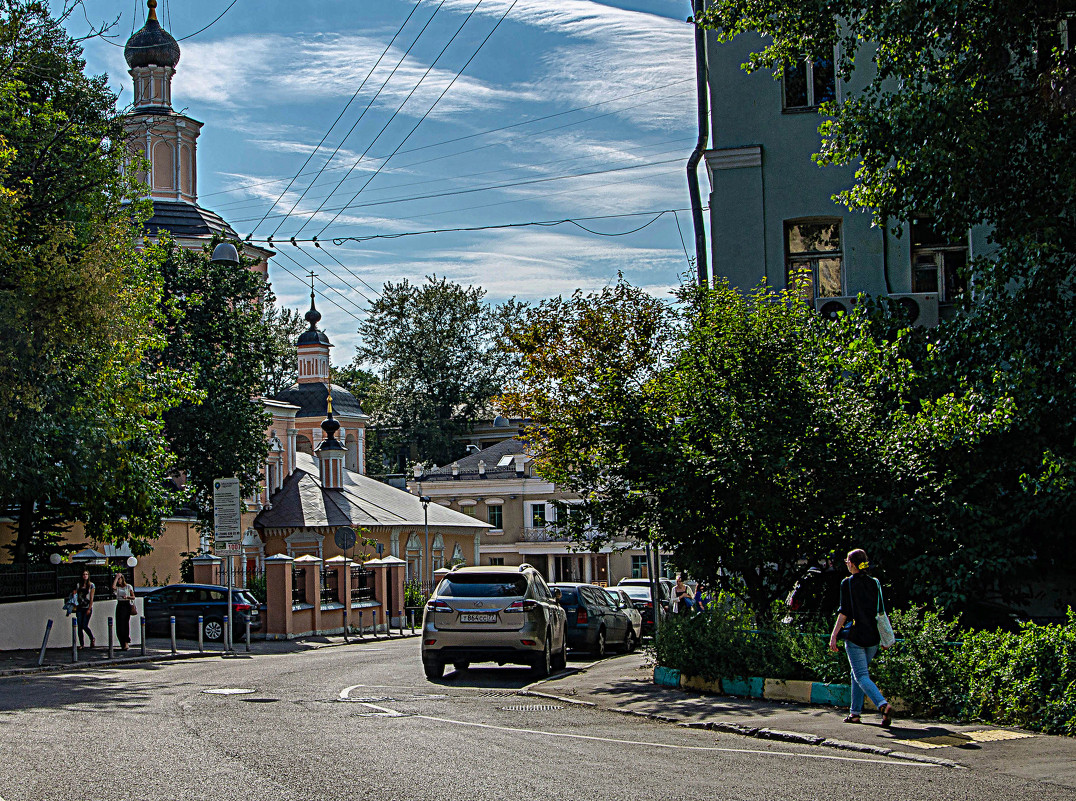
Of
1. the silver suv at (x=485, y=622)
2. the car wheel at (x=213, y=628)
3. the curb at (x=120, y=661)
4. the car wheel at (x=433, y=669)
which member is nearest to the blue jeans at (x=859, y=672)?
the silver suv at (x=485, y=622)

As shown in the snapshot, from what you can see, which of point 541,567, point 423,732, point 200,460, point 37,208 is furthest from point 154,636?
point 541,567

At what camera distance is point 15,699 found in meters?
14.4

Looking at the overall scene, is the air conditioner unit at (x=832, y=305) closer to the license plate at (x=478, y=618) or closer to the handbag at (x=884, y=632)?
the license plate at (x=478, y=618)

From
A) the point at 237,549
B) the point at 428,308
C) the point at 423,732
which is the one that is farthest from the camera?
the point at 428,308

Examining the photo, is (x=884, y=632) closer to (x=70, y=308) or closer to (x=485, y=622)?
(x=485, y=622)

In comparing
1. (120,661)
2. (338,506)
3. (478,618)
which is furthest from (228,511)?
(338,506)

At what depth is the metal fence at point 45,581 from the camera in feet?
81.5

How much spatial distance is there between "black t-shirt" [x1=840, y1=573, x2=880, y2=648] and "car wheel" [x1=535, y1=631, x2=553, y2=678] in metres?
6.98

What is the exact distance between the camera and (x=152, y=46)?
49.5 meters

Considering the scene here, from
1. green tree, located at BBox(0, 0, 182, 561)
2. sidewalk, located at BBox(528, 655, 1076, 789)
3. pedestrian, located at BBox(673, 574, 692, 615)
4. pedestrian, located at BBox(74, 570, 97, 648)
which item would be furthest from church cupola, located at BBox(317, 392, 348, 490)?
sidewalk, located at BBox(528, 655, 1076, 789)

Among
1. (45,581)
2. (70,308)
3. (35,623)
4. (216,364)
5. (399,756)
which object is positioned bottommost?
(35,623)

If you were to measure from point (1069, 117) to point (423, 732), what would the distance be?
35.6 feet

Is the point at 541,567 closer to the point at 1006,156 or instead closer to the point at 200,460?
the point at 200,460

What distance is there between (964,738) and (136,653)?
61.8 feet
